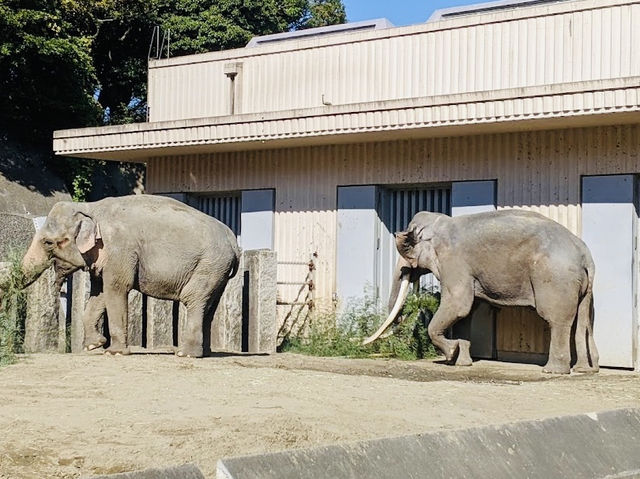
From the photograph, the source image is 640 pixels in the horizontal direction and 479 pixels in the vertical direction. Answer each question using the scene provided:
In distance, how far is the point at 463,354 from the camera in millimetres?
15758

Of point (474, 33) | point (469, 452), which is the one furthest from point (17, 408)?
point (474, 33)

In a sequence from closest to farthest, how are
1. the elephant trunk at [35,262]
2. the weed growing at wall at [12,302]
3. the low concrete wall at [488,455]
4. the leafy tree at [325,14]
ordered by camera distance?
the low concrete wall at [488,455]
the weed growing at wall at [12,302]
the elephant trunk at [35,262]
the leafy tree at [325,14]

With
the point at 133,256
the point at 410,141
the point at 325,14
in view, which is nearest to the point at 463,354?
the point at 410,141

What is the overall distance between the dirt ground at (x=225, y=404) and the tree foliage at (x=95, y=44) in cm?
1660

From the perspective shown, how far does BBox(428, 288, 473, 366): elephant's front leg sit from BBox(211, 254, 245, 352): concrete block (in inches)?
108

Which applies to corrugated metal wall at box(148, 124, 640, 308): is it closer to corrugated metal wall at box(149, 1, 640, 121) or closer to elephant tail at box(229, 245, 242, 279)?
corrugated metal wall at box(149, 1, 640, 121)

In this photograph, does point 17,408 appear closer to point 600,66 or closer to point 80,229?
point 80,229

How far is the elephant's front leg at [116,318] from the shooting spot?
14.2 meters

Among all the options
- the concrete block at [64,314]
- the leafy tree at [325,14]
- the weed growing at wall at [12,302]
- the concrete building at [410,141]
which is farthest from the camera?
the leafy tree at [325,14]

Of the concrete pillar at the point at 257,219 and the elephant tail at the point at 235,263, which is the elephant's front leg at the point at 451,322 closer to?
the elephant tail at the point at 235,263

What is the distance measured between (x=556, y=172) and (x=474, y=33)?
A: 9.03ft

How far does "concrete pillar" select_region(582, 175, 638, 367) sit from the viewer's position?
610 inches

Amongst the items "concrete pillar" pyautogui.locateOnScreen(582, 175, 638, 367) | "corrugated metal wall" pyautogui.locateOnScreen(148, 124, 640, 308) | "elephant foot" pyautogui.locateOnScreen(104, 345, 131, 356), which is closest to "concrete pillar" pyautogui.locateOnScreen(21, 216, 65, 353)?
"elephant foot" pyautogui.locateOnScreen(104, 345, 131, 356)

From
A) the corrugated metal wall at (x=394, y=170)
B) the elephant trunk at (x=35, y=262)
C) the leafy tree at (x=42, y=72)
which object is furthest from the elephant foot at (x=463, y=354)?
the leafy tree at (x=42, y=72)
